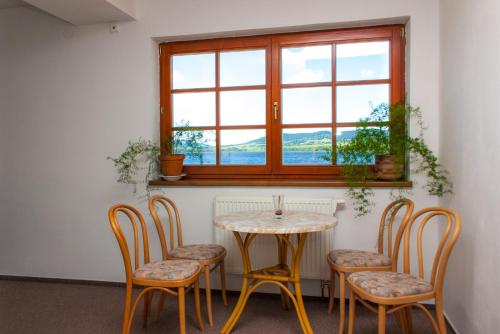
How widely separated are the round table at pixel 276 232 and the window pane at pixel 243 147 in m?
0.70

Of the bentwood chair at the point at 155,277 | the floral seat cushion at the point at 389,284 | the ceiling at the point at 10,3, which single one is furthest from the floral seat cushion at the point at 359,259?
the ceiling at the point at 10,3

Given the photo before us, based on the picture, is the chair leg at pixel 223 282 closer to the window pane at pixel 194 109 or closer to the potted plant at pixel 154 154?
the potted plant at pixel 154 154

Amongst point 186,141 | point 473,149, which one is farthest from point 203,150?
point 473,149

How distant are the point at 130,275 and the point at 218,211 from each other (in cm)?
97

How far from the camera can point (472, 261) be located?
1944 mm

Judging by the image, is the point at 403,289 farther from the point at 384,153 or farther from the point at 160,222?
the point at 160,222

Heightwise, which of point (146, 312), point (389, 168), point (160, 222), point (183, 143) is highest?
point (183, 143)

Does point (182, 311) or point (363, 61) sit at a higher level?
point (363, 61)

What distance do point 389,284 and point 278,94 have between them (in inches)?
68.8

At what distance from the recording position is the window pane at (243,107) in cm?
297

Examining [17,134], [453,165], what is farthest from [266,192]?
[17,134]

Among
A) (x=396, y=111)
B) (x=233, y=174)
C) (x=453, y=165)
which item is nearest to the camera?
(x=453, y=165)

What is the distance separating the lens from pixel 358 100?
2.80 meters

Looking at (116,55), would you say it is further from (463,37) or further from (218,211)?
(463,37)
